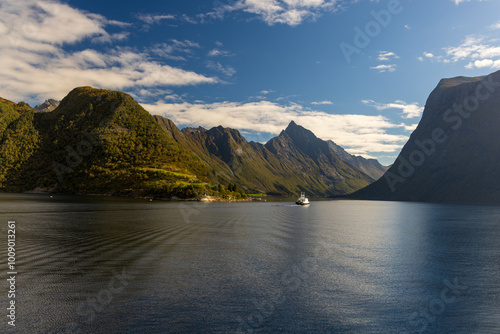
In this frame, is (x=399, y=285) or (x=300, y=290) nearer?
(x=300, y=290)

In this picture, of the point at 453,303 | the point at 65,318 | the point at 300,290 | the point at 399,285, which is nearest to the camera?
the point at 65,318

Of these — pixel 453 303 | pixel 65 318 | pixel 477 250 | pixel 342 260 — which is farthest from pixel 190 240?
pixel 477 250

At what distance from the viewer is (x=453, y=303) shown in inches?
1009

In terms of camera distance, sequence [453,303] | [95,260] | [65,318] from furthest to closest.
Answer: [95,260], [453,303], [65,318]

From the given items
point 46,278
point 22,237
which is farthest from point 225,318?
point 22,237

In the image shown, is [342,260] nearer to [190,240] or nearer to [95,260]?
[190,240]

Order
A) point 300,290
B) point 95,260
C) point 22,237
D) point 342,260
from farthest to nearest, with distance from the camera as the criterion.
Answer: point 22,237 < point 342,260 < point 95,260 < point 300,290

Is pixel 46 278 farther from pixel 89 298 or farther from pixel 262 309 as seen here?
pixel 262 309

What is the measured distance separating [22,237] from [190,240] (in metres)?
27.3

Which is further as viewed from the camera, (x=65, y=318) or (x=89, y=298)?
(x=89, y=298)

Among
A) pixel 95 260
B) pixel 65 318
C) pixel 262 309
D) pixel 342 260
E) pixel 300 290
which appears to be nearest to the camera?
pixel 65 318

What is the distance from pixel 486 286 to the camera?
30719mm

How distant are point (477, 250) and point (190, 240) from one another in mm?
48359

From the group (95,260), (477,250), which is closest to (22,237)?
(95,260)
